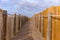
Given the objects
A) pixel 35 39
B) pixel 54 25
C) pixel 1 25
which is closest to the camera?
pixel 54 25

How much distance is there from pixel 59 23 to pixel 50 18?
0.62 m

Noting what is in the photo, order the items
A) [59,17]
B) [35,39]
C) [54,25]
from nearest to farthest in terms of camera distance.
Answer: [59,17]
[54,25]
[35,39]

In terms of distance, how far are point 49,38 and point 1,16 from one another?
76.8 inches

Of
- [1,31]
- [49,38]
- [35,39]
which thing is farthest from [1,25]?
[35,39]

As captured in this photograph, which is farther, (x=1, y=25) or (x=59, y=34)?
(x=1, y=25)

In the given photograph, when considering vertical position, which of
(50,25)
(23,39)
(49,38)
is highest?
(50,25)

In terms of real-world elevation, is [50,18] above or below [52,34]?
above

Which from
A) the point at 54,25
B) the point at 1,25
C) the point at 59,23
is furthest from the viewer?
the point at 1,25

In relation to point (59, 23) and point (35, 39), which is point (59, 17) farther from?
point (35, 39)

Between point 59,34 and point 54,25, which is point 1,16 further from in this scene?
point 59,34

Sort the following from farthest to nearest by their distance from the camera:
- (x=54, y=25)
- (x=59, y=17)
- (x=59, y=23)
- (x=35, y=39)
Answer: (x=35, y=39), (x=54, y=25), (x=59, y=23), (x=59, y=17)

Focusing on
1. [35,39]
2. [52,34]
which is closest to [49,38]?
[52,34]

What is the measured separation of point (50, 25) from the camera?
4.60 metres

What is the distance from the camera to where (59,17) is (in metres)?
3.70
